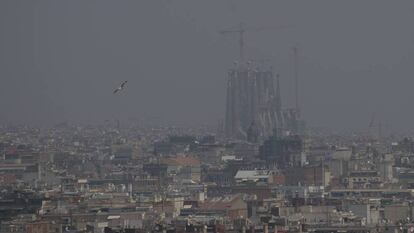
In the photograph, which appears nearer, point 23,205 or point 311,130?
point 23,205

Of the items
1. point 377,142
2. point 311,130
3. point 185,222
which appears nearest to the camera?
point 185,222

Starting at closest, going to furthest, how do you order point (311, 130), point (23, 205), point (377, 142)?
point (23, 205)
point (377, 142)
point (311, 130)

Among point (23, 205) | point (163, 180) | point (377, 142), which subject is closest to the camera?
point (23, 205)

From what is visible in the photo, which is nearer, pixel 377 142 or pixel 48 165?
pixel 48 165

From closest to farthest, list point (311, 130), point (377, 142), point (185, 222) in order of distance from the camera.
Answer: point (185, 222) → point (377, 142) → point (311, 130)

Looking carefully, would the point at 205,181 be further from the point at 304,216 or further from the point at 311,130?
the point at 311,130

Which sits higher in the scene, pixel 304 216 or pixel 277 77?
pixel 277 77

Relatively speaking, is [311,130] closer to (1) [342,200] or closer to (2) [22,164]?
(2) [22,164]

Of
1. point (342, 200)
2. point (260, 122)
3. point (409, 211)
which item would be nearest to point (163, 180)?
point (342, 200)

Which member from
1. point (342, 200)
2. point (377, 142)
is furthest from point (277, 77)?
point (342, 200)
